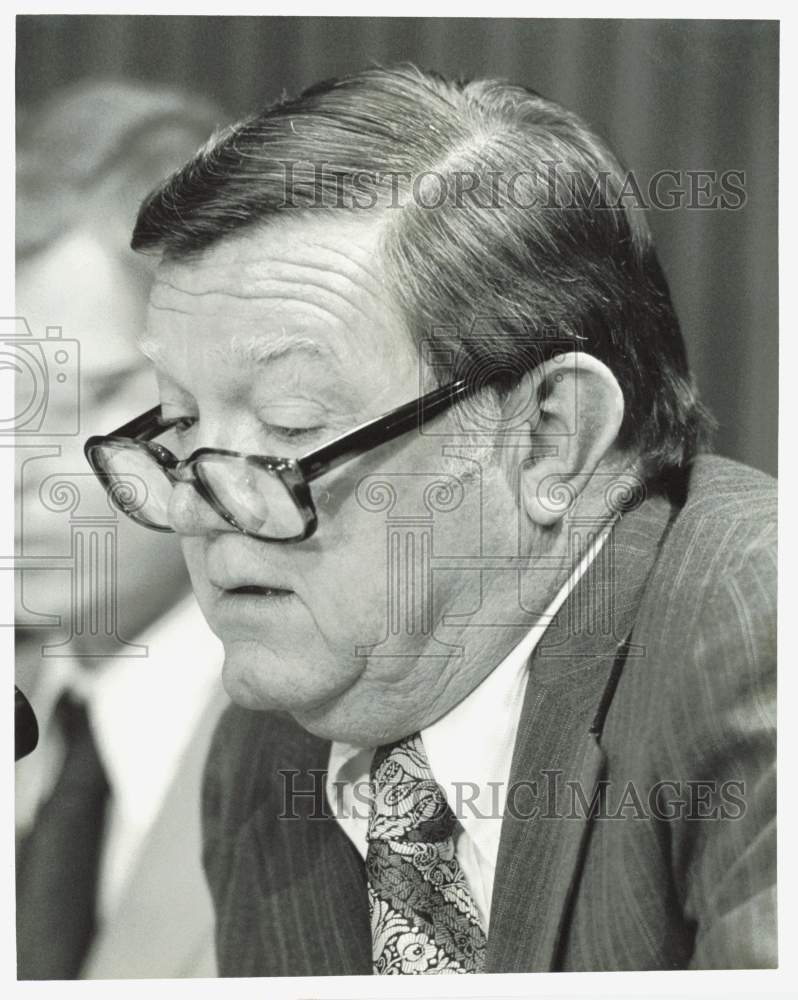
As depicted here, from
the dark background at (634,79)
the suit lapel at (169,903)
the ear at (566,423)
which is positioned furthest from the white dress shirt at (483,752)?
the dark background at (634,79)

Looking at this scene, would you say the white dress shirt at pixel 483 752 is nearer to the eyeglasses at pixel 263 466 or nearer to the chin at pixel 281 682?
the chin at pixel 281 682

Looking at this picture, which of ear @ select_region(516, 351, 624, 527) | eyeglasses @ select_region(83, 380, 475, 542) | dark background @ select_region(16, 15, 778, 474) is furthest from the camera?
dark background @ select_region(16, 15, 778, 474)

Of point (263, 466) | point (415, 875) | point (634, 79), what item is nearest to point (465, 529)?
point (263, 466)

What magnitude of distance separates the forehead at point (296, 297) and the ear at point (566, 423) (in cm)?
24

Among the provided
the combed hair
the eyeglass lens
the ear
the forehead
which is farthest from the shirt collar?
the forehead

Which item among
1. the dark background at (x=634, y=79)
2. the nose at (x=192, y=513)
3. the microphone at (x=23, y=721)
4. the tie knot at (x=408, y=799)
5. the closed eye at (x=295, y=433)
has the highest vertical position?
the dark background at (x=634, y=79)

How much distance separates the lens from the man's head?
5.93 feet

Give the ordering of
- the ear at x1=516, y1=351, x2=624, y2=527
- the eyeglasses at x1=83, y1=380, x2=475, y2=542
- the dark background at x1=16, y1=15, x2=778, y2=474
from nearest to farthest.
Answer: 1. the eyeglasses at x1=83, y1=380, x2=475, y2=542
2. the ear at x1=516, y1=351, x2=624, y2=527
3. the dark background at x1=16, y1=15, x2=778, y2=474

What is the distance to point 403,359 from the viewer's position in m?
1.82

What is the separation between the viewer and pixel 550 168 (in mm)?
1893

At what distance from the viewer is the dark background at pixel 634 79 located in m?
1.96

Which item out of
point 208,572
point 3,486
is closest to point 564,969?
point 208,572

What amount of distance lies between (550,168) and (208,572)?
0.88 m

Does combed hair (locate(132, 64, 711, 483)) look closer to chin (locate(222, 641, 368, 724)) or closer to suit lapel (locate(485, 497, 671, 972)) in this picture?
suit lapel (locate(485, 497, 671, 972))
